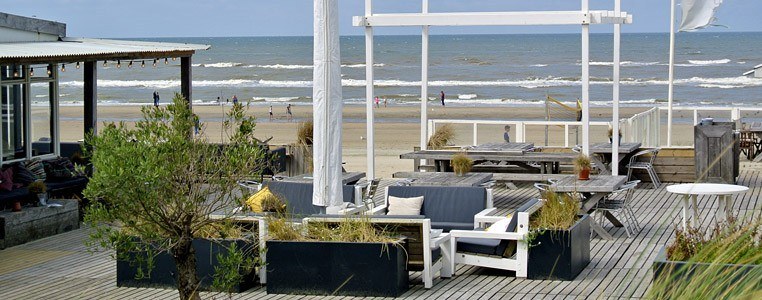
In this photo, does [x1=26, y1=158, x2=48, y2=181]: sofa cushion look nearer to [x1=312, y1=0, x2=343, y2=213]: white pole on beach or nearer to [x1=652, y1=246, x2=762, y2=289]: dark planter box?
[x1=312, y1=0, x2=343, y2=213]: white pole on beach

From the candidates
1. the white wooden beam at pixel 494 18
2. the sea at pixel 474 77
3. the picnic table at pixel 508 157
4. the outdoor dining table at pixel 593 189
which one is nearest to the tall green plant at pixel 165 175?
the outdoor dining table at pixel 593 189

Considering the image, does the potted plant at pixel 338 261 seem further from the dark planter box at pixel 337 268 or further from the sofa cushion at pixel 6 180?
the sofa cushion at pixel 6 180

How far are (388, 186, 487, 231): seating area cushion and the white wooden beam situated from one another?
338 centimetres

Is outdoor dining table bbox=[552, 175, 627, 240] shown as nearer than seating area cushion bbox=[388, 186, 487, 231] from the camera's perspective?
No

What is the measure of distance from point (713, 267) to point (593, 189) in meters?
6.47

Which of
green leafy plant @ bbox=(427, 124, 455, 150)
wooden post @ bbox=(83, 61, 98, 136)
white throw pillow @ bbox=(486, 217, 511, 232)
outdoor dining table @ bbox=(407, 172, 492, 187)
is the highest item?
wooden post @ bbox=(83, 61, 98, 136)

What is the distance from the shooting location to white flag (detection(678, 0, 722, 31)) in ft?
53.6

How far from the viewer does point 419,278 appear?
876 cm

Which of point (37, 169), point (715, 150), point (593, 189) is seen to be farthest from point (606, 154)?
point (37, 169)

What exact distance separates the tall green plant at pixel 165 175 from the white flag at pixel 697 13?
1110 cm

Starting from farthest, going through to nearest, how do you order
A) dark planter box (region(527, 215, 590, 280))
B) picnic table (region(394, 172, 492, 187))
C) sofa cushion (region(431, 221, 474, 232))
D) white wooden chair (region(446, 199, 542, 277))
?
picnic table (region(394, 172, 492, 187))
sofa cushion (region(431, 221, 474, 232))
white wooden chair (region(446, 199, 542, 277))
dark planter box (region(527, 215, 590, 280))

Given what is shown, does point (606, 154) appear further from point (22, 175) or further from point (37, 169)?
point (22, 175)

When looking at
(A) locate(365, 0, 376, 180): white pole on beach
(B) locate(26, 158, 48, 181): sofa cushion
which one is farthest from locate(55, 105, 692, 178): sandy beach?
(B) locate(26, 158, 48, 181): sofa cushion

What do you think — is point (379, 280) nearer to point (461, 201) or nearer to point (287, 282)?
point (287, 282)
